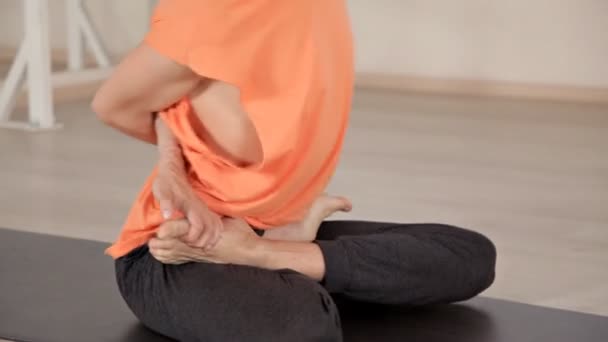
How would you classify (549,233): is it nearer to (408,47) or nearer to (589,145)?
(589,145)

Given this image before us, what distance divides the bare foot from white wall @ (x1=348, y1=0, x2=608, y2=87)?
289cm

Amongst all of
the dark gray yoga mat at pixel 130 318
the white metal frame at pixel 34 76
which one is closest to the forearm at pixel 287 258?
the dark gray yoga mat at pixel 130 318

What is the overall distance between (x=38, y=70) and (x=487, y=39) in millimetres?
1882

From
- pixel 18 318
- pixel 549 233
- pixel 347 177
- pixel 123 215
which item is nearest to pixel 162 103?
pixel 18 318

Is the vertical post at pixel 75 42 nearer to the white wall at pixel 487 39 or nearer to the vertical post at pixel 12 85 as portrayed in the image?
the vertical post at pixel 12 85

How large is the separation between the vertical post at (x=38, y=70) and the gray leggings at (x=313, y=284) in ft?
6.73

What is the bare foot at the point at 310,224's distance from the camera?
1604 mm

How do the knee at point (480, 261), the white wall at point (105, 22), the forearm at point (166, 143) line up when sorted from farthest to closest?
the white wall at point (105, 22)
the knee at point (480, 261)
the forearm at point (166, 143)

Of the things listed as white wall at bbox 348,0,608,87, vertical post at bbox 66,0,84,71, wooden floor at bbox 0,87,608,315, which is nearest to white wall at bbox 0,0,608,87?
white wall at bbox 348,0,608,87

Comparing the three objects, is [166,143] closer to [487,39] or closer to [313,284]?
[313,284]

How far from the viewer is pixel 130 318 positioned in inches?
63.5

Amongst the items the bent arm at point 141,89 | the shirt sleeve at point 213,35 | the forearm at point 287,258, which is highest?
the shirt sleeve at point 213,35

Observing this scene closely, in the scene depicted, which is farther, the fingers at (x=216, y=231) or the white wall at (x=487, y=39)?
the white wall at (x=487, y=39)

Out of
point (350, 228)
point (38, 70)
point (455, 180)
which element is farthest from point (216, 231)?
point (38, 70)
